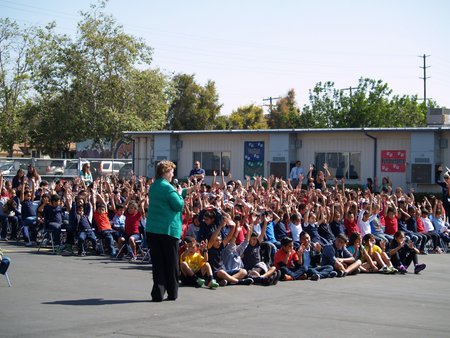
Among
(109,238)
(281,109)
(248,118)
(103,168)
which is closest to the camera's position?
(109,238)

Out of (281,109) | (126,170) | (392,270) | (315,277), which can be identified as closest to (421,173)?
(392,270)

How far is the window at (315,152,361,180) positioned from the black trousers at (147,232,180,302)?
21318 millimetres

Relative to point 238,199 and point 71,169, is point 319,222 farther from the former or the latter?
point 71,169

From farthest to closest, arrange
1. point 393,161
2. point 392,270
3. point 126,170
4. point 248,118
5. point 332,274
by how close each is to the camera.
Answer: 1. point 248,118
2. point 126,170
3. point 393,161
4. point 392,270
5. point 332,274

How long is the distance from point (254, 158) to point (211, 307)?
75.0 ft

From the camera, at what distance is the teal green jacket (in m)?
11.0

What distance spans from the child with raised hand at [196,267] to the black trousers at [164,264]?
1.82m

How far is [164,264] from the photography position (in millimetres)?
11016

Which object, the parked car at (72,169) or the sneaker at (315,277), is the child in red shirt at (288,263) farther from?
the parked car at (72,169)

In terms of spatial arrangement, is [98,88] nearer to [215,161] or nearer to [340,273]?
[215,161]

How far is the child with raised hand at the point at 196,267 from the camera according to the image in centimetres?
1288

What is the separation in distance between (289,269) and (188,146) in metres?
21.4

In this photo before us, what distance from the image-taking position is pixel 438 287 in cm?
1412

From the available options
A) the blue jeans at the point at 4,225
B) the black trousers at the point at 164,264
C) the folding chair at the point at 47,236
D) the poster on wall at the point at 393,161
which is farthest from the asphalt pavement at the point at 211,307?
the poster on wall at the point at 393,161
